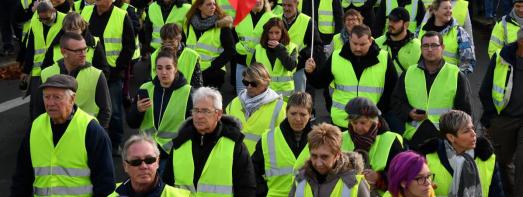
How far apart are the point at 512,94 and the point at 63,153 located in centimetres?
445

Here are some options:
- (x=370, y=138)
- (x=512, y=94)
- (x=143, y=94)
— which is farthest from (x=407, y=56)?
(x=370, y=138)

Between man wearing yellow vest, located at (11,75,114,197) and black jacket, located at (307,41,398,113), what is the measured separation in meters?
3.25

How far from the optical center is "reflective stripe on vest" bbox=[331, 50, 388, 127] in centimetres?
923

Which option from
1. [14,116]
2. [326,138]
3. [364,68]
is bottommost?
[14,116]

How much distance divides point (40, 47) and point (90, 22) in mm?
721

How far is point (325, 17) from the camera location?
13500mm

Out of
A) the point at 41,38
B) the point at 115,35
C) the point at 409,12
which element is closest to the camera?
the point at 41,38

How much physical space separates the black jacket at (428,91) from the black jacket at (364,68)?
23cm

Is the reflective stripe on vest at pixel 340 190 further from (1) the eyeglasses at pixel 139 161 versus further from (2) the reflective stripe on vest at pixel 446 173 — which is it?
(2) the reflective stripe on vest at pixel 446 173

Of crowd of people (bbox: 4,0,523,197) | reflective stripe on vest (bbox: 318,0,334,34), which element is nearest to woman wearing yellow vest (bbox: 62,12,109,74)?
crowd of people (bbox: 4,0,523,197)

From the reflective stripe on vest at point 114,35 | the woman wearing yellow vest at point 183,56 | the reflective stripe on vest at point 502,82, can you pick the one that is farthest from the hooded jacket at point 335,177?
the reflective stripe on vest at point 114,35

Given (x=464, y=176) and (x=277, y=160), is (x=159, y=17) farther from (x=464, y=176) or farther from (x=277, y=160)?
(x=464, y=176)

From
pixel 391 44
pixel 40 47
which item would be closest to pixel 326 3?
pixel 391 44

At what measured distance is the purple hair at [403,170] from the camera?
597cm
